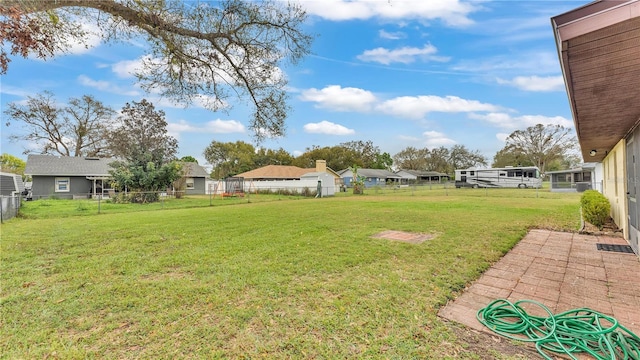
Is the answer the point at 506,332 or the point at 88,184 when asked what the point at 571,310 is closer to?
the point at 506,332

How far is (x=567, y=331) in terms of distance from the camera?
2.27 m

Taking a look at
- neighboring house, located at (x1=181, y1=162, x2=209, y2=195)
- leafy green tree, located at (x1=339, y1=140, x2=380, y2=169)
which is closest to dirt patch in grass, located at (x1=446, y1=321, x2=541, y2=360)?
neighboring house, located at (x1=181, y1=162, x2=209, y2=195)

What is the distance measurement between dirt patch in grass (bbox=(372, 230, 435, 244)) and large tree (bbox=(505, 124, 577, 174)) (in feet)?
130

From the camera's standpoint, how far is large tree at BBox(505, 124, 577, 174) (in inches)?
1341

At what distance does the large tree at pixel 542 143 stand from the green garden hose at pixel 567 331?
4201 centimetres

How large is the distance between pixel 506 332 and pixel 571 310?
36.3 inches

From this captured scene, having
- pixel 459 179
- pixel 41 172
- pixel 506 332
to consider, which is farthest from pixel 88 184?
pixel 459 179

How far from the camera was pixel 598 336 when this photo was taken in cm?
217

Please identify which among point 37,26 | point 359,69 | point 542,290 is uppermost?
point 359,69

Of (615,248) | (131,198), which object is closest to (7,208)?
(131,198)

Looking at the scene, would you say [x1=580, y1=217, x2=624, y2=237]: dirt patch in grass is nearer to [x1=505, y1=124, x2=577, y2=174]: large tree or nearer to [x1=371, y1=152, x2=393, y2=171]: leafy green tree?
[x1=505, y1=124, x2=577, y2=174]: large tree

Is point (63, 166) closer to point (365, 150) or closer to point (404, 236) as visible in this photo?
point (404, 236)

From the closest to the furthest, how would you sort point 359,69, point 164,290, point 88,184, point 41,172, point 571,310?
point 571,310 < point 164,290 < point 359,69 < point 41,172 < point 88,184

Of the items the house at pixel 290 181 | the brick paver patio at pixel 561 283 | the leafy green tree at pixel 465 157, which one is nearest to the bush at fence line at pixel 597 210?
the brick paver patio at pixel 561 283
